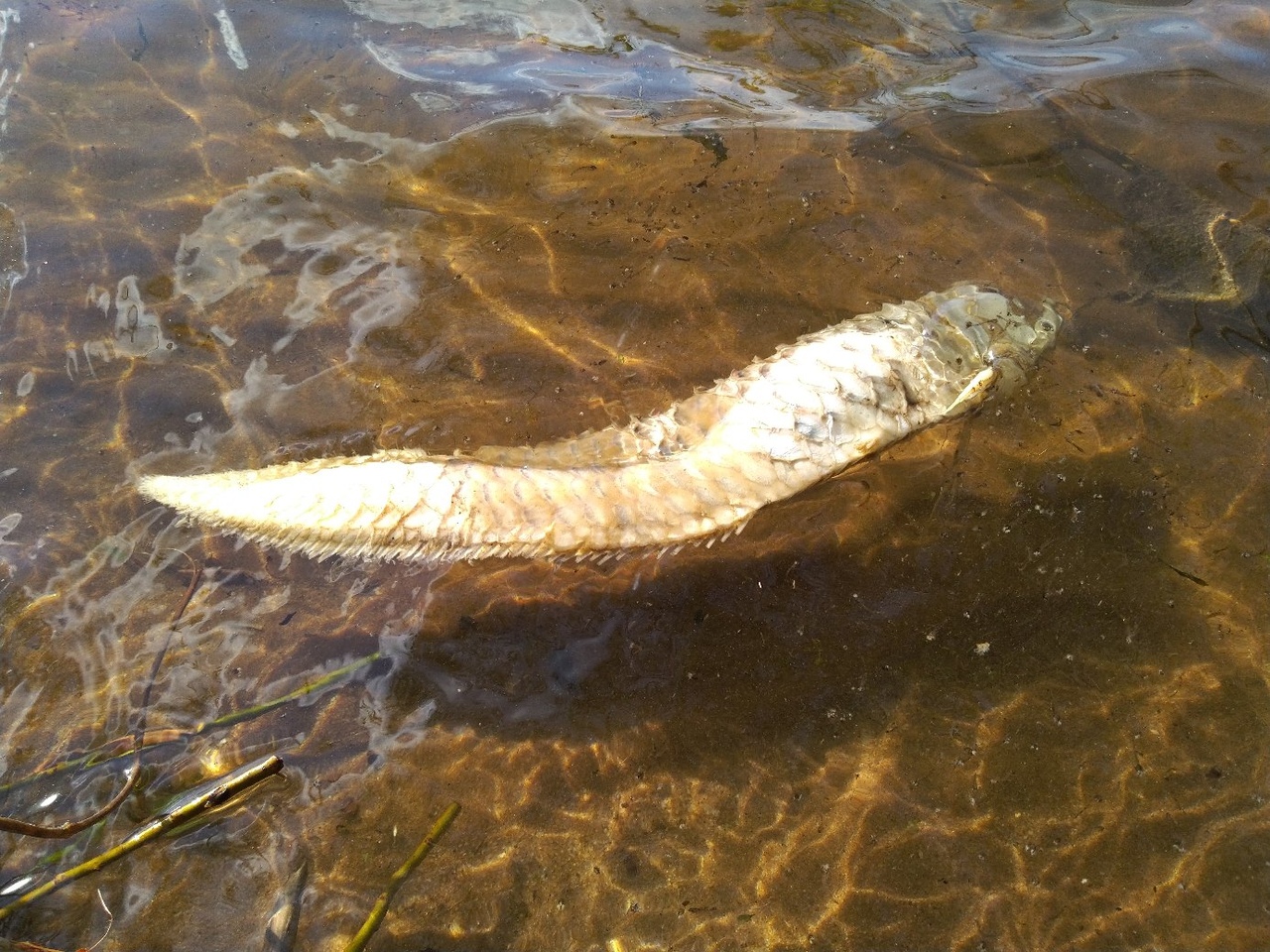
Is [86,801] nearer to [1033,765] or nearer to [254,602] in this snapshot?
[254,602]


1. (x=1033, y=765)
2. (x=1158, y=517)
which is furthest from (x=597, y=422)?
(x=1158, y=517)

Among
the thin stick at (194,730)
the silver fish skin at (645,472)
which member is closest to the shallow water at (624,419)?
the thin stick at (194,730)

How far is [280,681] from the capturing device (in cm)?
399

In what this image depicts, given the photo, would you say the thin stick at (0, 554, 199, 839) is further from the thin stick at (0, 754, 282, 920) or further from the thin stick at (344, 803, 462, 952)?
the thin stick at (344, 803, 462, 952)

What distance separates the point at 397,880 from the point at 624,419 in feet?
8.90

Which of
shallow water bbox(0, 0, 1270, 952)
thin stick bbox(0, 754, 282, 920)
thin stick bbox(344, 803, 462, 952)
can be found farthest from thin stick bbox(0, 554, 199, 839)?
thin stick bbox(344, 803, 462, 952)

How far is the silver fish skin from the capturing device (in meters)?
3.16

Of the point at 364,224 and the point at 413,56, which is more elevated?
the point at 413,56

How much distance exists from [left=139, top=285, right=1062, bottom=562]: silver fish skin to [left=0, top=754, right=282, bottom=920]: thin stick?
→ 48.3 inches

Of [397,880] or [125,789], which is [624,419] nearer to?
[397,880]

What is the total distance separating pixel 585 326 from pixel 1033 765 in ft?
11.9

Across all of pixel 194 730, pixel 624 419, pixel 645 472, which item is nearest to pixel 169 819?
pixel 194 730

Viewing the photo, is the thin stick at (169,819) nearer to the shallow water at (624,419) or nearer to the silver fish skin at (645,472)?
the shallow water at (624,419)

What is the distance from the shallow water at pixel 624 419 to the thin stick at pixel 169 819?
0.07 m
